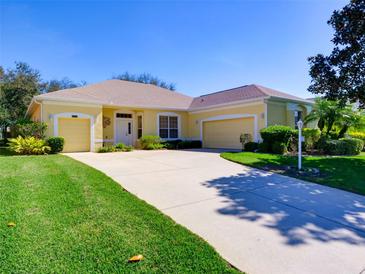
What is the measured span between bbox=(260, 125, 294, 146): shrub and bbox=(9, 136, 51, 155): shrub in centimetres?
1238

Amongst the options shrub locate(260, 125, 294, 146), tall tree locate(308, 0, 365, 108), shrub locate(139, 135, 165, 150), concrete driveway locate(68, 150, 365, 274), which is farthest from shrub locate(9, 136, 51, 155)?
tall tree locate(308, 0, 365, 108)

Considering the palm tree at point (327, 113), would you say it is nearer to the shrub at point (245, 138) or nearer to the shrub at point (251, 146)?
the shrub at point (245, 138)

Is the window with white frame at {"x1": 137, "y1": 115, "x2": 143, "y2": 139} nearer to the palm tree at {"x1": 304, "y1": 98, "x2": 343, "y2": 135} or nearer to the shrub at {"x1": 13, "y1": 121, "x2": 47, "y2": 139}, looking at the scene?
the shrub at {"x1": 13, "y1": 121, "x2": 47, "y2": 139}

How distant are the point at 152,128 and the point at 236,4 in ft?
34.4

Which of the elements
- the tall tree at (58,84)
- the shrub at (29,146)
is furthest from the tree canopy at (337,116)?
the tall tree at (58,84)

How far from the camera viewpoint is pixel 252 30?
11961 mm

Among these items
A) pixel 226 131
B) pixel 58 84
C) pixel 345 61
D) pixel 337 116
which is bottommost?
pixel 226 131

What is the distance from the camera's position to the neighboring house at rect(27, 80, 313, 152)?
13891 millimetres

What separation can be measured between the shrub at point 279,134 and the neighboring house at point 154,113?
4.91 feet

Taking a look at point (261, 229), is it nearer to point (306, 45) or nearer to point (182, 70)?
point (306, 45)

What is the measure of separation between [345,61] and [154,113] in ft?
41.3

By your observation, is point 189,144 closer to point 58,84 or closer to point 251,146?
point 251,146

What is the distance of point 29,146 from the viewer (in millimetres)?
11836

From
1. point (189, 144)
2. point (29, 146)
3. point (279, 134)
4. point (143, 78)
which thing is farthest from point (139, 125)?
point (143, 78)
